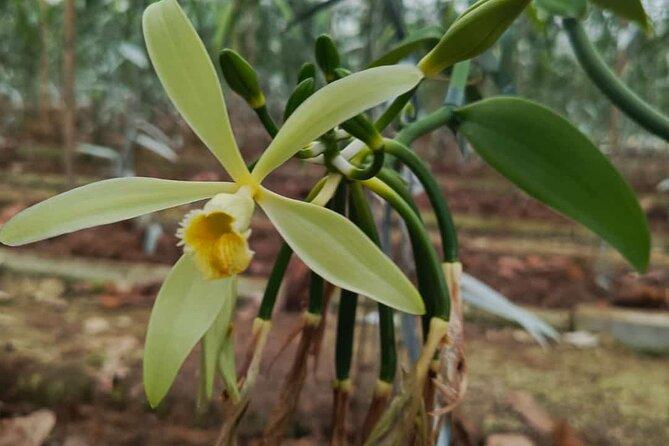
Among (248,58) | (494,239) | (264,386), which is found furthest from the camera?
(248,58)

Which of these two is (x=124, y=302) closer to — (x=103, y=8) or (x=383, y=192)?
(x=383, y=192)

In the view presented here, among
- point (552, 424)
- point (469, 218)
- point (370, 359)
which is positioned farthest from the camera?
point (469, 218)

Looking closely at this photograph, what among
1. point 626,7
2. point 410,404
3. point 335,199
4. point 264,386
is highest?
point 626,7

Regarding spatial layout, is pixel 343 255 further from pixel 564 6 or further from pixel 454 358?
pixel 564 6

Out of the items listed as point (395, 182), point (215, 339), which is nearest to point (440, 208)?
point (395, 182)

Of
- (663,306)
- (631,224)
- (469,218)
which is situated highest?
(469,218)

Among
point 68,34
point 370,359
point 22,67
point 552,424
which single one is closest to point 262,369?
point 370,359
